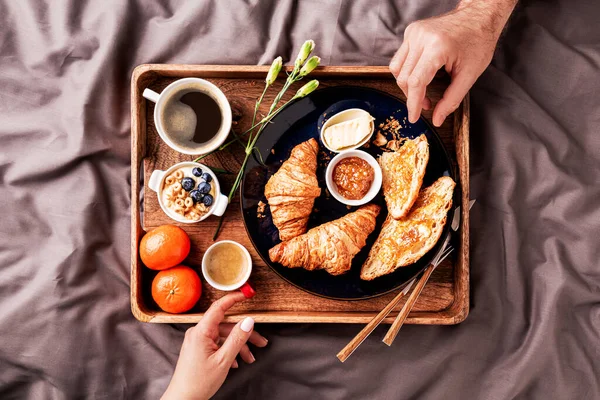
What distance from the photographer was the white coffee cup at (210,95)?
1848mm

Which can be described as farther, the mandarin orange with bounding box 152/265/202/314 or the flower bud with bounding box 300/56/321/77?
the mandarin orange with bounding box 152/265/202/314

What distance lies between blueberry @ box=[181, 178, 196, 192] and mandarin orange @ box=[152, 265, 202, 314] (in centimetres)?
30

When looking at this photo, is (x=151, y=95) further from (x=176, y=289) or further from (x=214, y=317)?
(x=214, y=317)

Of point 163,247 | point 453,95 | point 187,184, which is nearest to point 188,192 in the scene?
point 187,184

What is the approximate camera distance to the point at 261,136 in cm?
194

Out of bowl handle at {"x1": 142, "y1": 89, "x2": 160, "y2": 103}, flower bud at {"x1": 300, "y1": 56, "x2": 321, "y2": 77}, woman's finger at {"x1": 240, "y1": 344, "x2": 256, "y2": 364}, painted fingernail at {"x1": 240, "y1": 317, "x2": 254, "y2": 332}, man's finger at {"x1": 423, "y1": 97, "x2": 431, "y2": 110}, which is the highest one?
flower bud at {"x1": 300, "y1": 56, "x2": 321, "y2": 77}

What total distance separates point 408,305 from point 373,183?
0.45 metres

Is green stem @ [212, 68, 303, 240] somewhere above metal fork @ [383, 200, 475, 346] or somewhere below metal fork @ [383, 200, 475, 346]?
above

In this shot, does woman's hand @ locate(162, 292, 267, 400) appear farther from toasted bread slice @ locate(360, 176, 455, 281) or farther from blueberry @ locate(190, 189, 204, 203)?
toasted bread slice @ locate(360, 176, 455, 281)

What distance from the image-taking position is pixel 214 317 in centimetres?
182

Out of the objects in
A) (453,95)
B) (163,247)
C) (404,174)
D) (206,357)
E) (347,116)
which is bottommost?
(206,357)

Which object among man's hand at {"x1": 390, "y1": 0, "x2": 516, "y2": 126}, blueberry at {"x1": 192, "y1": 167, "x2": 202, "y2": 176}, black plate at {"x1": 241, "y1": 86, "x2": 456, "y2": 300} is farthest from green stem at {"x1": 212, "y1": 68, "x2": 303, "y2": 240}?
man's hand at {"x1": 390, "y1": 0, "x2": 516, "y2": 126}

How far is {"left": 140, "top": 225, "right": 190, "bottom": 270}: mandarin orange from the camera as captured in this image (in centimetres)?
185

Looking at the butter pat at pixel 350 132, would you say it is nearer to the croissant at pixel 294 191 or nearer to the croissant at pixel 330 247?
the croissant at pixel 294 191
